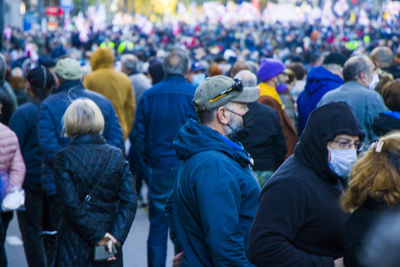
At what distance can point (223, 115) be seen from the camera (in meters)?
3.61

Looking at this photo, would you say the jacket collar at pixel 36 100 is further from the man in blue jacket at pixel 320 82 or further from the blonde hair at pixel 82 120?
the man in blue jacket at pixel 320 82

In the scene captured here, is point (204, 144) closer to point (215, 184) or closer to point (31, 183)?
point (215, 184)

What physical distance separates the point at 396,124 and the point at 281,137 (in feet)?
4.93

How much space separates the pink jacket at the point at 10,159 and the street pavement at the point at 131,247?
1831mm

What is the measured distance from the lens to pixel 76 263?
4.58 metres

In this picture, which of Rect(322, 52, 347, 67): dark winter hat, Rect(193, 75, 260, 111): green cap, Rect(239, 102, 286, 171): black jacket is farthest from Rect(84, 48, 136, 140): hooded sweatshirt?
Rect(193, 75, 260, 111): green cap

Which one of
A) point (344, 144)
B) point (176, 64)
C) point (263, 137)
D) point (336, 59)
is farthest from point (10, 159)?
point (336, 59)

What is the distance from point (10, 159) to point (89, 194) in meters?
1.35

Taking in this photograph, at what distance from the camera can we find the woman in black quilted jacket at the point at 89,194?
4562 millimetres

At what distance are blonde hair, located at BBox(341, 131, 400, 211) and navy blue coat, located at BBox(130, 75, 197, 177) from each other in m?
3.59

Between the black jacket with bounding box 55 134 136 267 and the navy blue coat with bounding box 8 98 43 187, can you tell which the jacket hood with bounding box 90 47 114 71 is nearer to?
the navy blue coat with bounding box 8 98 43 187

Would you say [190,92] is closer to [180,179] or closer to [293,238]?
[180,179]

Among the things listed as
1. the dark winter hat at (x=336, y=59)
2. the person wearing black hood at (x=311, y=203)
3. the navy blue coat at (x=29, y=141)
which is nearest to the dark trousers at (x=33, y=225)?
the navy blue coat at (x=29, y=141)

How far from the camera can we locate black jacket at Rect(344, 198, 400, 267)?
2670 mm
